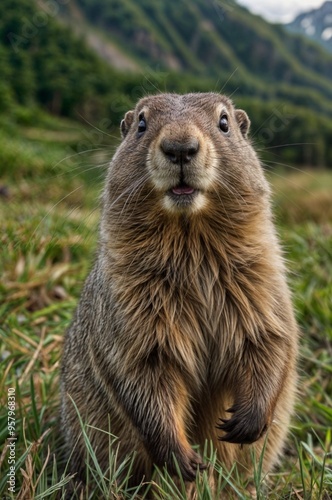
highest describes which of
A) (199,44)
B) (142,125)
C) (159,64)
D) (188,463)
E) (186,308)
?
(199,44)

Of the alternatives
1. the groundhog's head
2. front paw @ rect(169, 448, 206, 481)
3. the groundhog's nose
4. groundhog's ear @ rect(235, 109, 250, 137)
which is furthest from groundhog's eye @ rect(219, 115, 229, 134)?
front paw @ rect(169, 448, 206, 481)

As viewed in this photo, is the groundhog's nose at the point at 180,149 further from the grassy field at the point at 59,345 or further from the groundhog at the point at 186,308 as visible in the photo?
the grassy field at the point at 59,345

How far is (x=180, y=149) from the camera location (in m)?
2.89

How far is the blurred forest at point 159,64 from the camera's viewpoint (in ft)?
45.2

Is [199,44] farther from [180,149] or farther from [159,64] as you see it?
[180,149]

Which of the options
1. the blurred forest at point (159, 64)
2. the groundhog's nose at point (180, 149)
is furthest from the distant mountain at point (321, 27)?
the groundhog's nose at point (180, 149)

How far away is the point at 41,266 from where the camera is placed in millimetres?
6246

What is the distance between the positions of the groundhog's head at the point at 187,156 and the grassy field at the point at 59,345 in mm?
415

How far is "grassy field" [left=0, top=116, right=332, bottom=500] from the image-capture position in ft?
10.1

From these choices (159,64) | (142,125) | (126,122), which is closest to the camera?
(142,125)

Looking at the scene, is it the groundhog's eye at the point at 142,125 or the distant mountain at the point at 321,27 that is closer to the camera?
the groundhog's eye at the point at 142,125

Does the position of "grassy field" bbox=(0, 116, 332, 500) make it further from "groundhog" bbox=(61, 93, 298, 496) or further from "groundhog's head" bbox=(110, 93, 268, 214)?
"groundhog's head" bbox=(110, 93, 268, 214)

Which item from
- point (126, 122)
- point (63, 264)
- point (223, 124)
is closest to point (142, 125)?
point (223, 124)

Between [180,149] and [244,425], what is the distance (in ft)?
4.86
